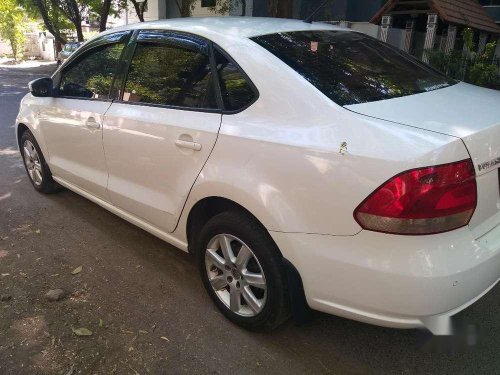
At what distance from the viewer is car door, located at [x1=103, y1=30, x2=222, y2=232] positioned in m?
2.77

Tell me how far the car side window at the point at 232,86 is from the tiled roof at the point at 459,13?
911cm

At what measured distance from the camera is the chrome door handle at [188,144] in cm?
269

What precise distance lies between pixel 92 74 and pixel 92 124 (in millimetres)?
543

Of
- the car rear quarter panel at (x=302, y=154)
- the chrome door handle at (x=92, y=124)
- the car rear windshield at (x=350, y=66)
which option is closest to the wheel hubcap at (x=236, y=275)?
the car rear quarter panel at (x=302, y=154)

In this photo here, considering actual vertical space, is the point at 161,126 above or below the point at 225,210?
above

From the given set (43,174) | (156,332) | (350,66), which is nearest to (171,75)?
(350,66)

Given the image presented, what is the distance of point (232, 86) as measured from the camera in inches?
105

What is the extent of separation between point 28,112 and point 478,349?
4.33 m

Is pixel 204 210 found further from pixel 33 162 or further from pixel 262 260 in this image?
pixel 33 162

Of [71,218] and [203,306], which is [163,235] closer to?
[203,306]

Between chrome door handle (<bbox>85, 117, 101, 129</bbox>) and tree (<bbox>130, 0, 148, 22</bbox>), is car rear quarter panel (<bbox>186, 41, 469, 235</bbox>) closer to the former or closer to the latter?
chrome door handle (<bbox>85, 117, 101, 129</bbox>)

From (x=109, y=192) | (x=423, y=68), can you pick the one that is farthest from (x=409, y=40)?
(x=109, y=192)

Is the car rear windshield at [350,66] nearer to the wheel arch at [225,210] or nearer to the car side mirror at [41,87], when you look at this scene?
the wheel arch at [225,210]

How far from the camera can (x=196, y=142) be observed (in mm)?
2701
